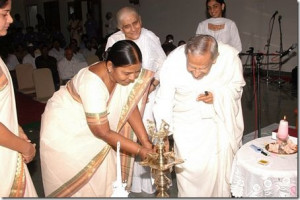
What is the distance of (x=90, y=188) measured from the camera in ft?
8.40

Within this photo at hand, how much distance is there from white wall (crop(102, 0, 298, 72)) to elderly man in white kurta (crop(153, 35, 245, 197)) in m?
7.12

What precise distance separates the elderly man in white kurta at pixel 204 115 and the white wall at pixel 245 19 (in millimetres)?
7116

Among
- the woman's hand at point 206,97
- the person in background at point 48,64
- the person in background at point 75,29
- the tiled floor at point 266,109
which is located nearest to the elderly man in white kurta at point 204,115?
the woman's hand at point 206,97

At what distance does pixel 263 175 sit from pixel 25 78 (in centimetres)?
553

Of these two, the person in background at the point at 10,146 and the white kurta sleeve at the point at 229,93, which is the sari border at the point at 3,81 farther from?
the white kurta sleeve at the point at 229,93

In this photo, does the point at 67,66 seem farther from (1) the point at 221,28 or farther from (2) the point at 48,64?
(1) the point at 221,28

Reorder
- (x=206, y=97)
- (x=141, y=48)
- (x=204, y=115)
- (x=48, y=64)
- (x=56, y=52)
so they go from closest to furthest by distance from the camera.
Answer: (x=206, y=97) → (x=204, y=115) → (x=141, y=48) → (x=48, y=64) → (x=56, y=52)

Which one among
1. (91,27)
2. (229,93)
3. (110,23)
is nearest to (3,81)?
(229,93)

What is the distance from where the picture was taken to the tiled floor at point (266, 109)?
14.1ft

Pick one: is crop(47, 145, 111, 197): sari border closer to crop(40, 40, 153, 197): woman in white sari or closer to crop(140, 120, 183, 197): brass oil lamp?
crop(40, 40, 153, 197): woman in white sari

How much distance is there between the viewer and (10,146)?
194cm

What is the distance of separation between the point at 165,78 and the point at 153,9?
33.7 ft

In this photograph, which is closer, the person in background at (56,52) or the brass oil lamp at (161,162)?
the brass oil lamp at (161,162)

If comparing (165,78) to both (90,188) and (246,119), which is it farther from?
(246,119)
